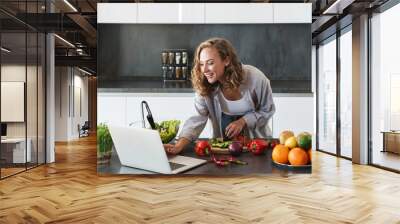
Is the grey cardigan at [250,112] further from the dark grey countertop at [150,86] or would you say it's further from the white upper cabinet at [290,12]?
the white upper cabinet at [290,12]

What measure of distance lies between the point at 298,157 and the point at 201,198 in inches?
48.0

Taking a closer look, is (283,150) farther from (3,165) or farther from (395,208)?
(3,165)

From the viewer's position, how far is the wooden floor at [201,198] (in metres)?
3.07

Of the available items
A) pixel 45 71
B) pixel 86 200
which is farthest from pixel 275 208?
pixel 45 71

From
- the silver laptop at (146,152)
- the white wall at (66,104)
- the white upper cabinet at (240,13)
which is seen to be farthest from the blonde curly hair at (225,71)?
the white wall at (66,104)

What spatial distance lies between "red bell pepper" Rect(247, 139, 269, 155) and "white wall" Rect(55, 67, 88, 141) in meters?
9.61

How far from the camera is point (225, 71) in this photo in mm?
4086

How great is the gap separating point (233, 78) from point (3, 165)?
3135 mm

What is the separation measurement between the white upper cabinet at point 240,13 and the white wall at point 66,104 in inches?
367

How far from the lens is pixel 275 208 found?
11.0ft

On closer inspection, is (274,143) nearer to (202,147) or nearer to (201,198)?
(202,147)

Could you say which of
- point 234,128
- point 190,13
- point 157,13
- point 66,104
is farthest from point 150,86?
point 66,104

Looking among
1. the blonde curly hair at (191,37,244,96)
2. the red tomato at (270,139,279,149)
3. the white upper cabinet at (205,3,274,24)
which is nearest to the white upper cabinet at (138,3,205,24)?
the white upper cabinet at (205,3,274,24)

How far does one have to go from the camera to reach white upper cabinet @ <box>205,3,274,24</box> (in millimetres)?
4445
